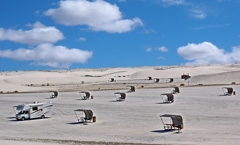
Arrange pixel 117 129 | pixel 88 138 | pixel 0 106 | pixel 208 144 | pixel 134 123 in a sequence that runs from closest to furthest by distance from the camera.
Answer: pixel 208 144, pixel 88 138, pixel 117 129, pixel 134 123, pixel 0 106

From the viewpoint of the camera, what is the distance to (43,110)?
33312 mm

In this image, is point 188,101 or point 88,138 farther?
point 188,101

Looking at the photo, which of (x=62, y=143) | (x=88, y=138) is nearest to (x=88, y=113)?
(x=88, y=138)

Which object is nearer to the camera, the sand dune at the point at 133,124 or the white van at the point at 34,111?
the sand dune at the point at 133,124

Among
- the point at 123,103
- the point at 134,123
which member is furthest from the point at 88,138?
the point at 123,103

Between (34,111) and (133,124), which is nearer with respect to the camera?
(133,124)

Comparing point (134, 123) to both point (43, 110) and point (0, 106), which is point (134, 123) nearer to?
point (43, 110)

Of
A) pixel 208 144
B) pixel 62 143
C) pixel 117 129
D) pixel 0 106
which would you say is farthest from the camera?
pixel 0 106

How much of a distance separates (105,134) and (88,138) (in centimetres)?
156

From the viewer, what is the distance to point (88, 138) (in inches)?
903

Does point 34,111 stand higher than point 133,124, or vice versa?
point 34,111

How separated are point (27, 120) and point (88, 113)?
289 inches

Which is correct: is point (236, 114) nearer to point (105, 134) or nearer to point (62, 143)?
point (105, 134)

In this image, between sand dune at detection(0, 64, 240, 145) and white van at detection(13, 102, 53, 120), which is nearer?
sand dune at detection(0, 64, 240, 145)
